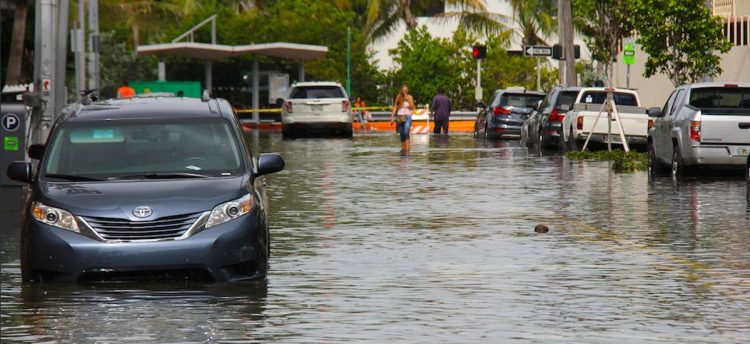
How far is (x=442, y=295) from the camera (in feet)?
43.2

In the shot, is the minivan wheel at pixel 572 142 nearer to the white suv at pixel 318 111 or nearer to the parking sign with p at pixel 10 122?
the white suv at pixel 318 111

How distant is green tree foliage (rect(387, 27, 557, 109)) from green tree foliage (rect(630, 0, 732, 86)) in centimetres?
2845

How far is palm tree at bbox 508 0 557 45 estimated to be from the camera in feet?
269

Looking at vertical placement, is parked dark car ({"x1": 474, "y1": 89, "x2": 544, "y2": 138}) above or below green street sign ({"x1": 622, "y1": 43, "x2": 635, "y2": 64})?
below

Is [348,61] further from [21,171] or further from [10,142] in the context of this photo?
[21,171]

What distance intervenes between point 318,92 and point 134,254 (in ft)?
126

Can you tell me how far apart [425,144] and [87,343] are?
3478cm

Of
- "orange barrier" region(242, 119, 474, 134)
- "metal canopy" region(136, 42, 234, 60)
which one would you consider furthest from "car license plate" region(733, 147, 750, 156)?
"metal canopy" region(136, 42, 234, 60)

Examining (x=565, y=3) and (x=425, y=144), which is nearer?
(x=425, y=144)

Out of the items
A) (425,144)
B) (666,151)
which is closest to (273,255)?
(666,151)

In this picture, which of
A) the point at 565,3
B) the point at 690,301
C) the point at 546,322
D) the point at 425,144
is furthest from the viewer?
the point at 565,3

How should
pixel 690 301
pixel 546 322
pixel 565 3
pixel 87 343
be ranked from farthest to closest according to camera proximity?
pixel 565 3
pixel 690 301
pixel 546 322
pixel 87 343

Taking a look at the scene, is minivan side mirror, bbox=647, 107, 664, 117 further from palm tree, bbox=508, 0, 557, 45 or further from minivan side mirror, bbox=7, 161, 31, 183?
palm tree, bbox=508, 0, 557, 45

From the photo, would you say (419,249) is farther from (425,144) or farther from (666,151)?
(425,144)
